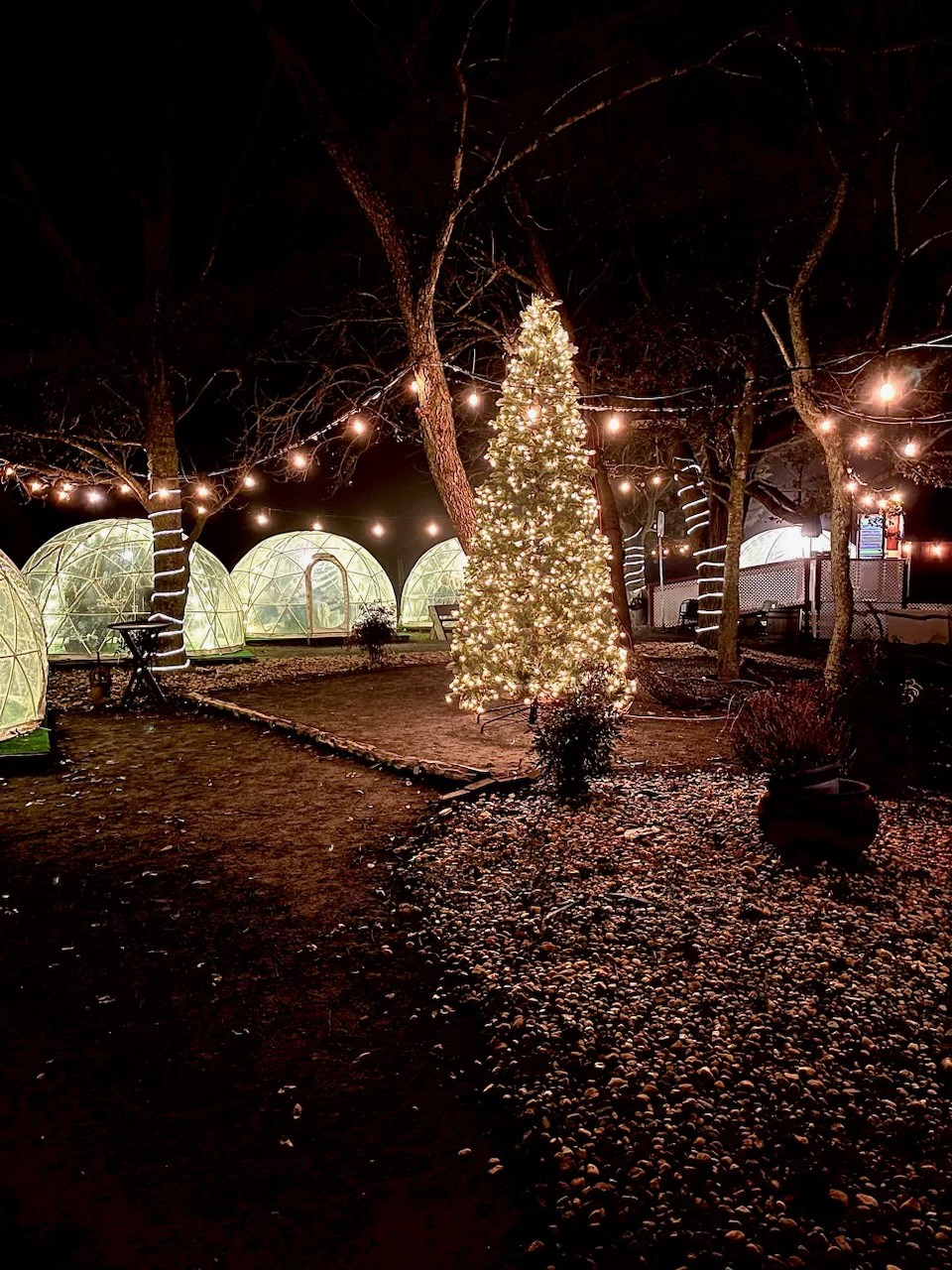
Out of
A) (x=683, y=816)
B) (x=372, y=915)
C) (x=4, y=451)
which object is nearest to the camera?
(x=372, y=915)

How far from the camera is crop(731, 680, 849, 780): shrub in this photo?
5.21 metres

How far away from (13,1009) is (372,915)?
1889 mm

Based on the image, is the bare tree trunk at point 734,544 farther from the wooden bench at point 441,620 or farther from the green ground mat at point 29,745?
the green ground mat at point 29,745

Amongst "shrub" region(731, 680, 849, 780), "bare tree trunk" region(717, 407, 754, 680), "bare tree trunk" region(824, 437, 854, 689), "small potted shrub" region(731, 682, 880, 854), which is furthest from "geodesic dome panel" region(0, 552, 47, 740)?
"bare tree trunk" region(717, 407, 754, 680)

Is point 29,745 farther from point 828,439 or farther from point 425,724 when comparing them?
point 828,439

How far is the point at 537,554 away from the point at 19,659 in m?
6.62

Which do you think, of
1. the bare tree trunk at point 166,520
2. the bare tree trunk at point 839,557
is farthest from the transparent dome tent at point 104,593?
the bare tree trunk at point 839,557

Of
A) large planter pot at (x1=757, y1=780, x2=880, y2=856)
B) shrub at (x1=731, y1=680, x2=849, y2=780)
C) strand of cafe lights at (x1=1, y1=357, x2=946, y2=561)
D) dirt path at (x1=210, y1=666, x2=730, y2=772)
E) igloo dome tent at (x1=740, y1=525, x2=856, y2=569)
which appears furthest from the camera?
igloo dome tent at (x1=740, y1=525, x2=856, y2=569)

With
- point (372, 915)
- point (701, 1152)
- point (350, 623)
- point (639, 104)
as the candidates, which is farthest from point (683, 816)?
point (350, 623)

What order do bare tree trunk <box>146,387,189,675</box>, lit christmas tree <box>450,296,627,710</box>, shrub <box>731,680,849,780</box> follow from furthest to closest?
bare tree trunk <box>146,387,189,675</box>
lit christmas tree <box>450,296,627,710</box>
shrub <box>731,680,849,780</box>

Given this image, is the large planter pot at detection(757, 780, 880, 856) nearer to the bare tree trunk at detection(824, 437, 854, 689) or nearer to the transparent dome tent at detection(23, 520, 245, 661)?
the bare tree trunk at detection(824, 437, 854, 689)

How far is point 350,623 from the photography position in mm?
25359

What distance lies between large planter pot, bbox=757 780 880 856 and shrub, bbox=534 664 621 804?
1.81 m

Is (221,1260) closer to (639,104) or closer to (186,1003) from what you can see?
(186,1003)
